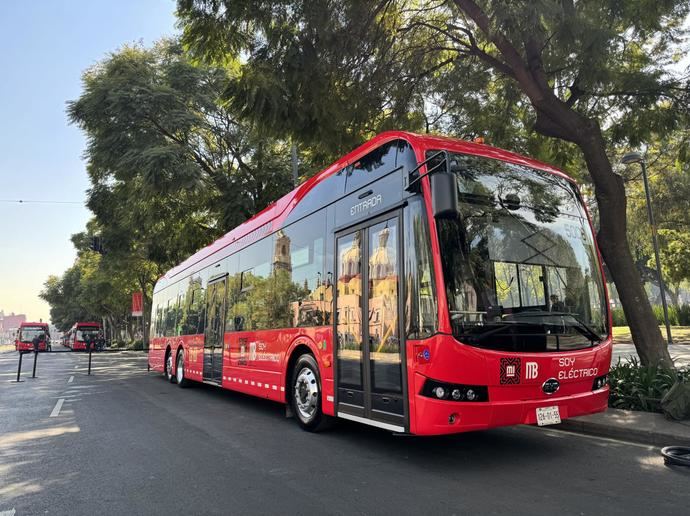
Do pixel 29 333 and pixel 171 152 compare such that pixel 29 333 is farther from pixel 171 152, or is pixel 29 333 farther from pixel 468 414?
pixel 468 414

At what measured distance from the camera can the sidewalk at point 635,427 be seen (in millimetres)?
6073

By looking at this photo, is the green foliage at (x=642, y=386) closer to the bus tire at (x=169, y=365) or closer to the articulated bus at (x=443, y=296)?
the articulated bus at (x=443, y=296)

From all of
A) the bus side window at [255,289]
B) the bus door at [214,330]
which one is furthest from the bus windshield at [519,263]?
the bus door at [214,330]

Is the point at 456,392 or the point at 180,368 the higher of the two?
the point at 456,392

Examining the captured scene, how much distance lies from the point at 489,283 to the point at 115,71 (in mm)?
19648

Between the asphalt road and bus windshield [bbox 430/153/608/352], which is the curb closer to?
the asphalt road

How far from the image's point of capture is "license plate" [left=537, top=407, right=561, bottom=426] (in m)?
5.27

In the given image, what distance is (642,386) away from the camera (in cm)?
781

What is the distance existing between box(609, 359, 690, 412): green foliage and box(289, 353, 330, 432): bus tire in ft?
14.7

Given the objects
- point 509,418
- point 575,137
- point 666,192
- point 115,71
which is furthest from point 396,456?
point 666,192

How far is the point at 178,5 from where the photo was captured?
9.08m

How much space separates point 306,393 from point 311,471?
2193mm

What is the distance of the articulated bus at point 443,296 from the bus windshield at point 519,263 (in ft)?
0.05

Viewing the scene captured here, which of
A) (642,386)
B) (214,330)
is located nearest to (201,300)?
(214,330)
